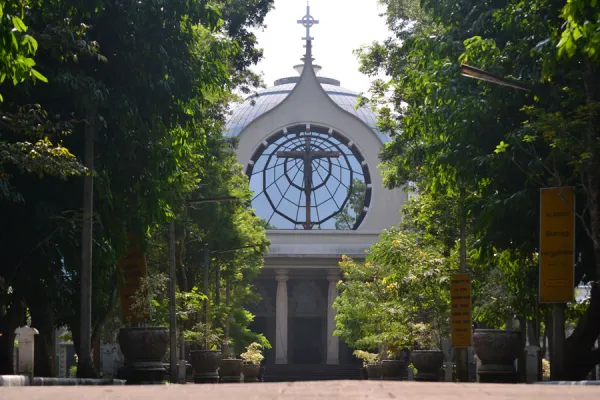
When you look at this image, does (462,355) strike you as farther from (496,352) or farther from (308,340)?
(308,340)

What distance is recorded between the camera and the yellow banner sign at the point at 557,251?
64.0ft

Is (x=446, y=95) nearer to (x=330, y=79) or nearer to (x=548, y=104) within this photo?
(x=548, y=104)

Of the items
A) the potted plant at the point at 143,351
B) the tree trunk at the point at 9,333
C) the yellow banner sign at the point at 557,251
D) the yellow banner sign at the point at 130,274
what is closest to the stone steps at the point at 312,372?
the yellow banner sign at the point at 130,274

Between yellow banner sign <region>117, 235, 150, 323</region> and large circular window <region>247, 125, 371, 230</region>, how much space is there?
220ft

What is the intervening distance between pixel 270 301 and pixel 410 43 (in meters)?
71.6

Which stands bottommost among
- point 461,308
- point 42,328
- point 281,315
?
point 42,328

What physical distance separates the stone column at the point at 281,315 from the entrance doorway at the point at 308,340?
255 inches

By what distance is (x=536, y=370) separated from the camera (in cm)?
2725

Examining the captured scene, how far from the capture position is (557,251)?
19.6m

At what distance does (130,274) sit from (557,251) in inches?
462

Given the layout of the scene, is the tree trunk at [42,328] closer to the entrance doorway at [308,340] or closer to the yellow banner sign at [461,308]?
the yellow banner sign at [461,308]

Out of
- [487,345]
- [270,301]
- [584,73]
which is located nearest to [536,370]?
[487,345]

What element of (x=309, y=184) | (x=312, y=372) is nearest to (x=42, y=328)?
(x=312, y=372)

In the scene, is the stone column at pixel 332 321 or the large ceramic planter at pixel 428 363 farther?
the stone column at pixel 332 321
